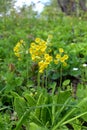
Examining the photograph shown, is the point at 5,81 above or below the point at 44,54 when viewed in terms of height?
below

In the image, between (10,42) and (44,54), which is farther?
(10,42)

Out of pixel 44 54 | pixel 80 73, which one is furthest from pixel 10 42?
pixel 44 54

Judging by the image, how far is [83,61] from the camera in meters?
3.33

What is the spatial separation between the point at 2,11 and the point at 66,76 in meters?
4.98

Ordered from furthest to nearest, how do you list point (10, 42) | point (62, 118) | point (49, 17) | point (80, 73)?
point (49, 17) → point (10, 42) → point (80, 73) → point (62, 118)

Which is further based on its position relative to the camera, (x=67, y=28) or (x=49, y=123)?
(x=67, y=28)

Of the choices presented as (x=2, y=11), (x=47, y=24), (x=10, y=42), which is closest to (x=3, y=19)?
(x=2, y=11)

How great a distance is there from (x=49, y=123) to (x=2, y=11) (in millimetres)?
6086

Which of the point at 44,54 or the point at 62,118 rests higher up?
the point at 44,54

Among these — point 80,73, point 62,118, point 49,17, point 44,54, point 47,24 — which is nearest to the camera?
point 62,118

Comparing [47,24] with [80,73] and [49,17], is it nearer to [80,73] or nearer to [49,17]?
[49,17]

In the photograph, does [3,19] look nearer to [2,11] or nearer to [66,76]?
[2,11]

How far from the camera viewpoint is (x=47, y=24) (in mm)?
7816

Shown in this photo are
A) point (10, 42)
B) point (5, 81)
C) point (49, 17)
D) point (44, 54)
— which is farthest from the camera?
point (49, 17)
